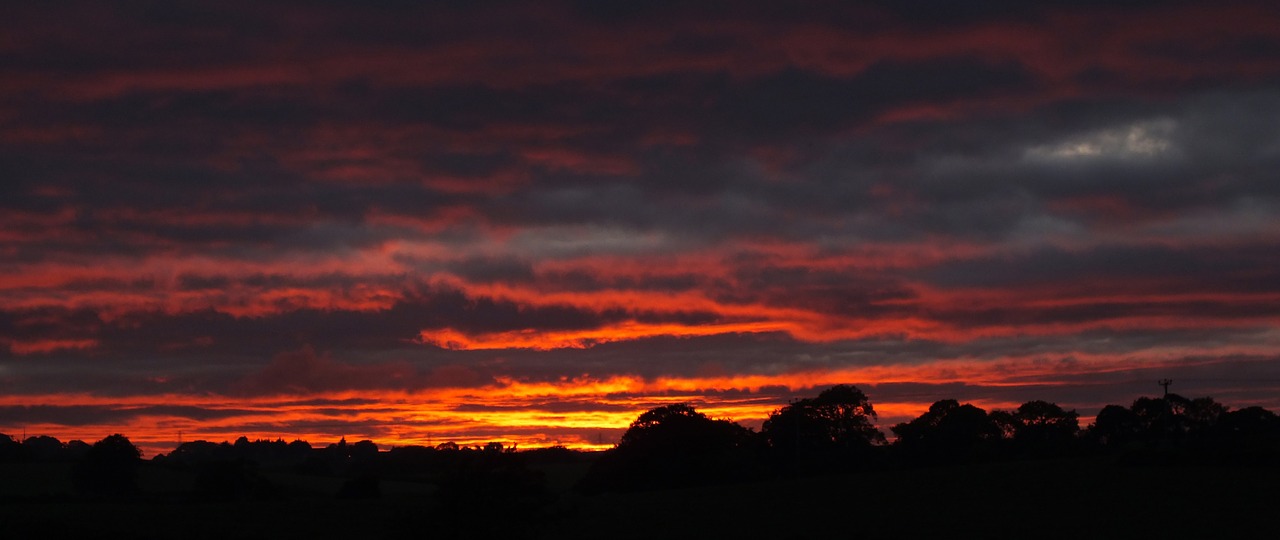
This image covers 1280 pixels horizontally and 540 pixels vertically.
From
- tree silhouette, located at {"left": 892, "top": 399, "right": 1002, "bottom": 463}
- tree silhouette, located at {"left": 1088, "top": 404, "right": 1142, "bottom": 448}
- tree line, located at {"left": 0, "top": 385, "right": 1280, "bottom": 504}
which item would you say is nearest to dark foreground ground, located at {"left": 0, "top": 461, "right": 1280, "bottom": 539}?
tree line, located at {"left": 0, "top": 385, "right": 1280, "bottom": 504}

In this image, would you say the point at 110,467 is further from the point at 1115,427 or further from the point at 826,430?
the point at 1115,427

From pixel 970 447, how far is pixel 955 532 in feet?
307

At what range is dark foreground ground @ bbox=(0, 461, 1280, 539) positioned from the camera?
244ft

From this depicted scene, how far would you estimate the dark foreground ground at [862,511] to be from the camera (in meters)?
74.2

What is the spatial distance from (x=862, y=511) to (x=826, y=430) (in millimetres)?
77859

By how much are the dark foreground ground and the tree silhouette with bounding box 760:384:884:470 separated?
44339 mm

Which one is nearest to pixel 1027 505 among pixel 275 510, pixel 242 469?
pixel 275 510

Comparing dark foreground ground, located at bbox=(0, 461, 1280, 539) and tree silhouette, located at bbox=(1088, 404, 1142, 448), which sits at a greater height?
tree silhouette, located at bbox=(1088, 404, 1142, 448)

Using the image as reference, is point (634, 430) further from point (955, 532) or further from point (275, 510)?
point (955, 532)

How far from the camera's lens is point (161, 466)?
165m

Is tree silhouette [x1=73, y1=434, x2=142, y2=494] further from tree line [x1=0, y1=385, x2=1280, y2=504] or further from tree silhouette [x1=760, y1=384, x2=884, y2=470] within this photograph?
tree silhouette [x1=760, y1=384, x2=884, y2=470]

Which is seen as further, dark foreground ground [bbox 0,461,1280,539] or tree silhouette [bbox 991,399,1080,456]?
tree silhouette [bbox 991,399,1080,456]

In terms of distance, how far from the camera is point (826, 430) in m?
164

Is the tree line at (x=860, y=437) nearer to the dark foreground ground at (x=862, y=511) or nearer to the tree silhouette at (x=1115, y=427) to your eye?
the tree silhouette at (x=1115, y=427)
